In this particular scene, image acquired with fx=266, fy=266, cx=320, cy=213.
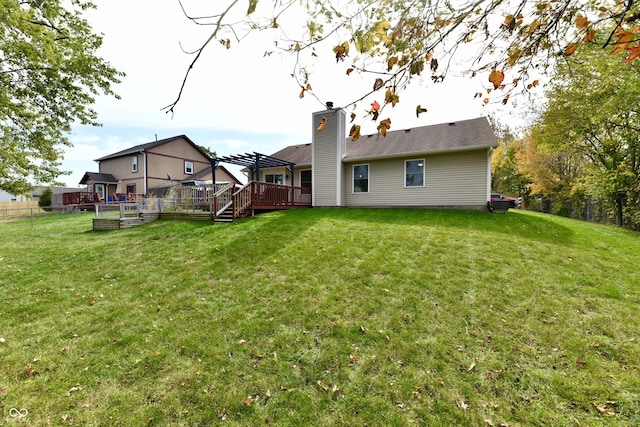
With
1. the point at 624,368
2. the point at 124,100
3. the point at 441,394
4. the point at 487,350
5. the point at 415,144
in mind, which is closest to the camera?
the point at 441,394

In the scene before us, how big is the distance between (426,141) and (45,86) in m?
14.7

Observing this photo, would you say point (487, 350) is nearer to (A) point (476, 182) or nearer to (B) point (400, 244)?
(B) point (400, 244)

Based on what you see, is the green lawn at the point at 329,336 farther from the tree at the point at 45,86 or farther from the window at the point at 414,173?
the window at the point at 414,173

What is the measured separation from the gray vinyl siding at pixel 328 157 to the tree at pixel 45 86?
27.6 ft

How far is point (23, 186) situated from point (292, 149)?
41.9 ft

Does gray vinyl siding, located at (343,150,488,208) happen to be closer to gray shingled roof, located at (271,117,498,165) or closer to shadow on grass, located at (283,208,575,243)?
gray shingled roof, located at (271,117,498,165)

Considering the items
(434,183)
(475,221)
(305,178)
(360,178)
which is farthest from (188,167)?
(475,221)

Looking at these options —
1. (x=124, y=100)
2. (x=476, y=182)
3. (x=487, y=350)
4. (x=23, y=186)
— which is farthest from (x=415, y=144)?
(x=23, y=186)

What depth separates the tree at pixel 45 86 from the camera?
7.64 m

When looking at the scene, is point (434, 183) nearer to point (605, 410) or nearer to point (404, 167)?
point (404, 167)

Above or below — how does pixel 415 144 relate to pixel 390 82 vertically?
above

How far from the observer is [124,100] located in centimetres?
985

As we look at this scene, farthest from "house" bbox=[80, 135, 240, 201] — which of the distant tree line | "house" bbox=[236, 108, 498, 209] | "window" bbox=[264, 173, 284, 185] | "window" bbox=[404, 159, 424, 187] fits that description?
the distant tree line

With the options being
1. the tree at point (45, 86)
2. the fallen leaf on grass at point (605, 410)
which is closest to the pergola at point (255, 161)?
the tree at point (45, 86)
